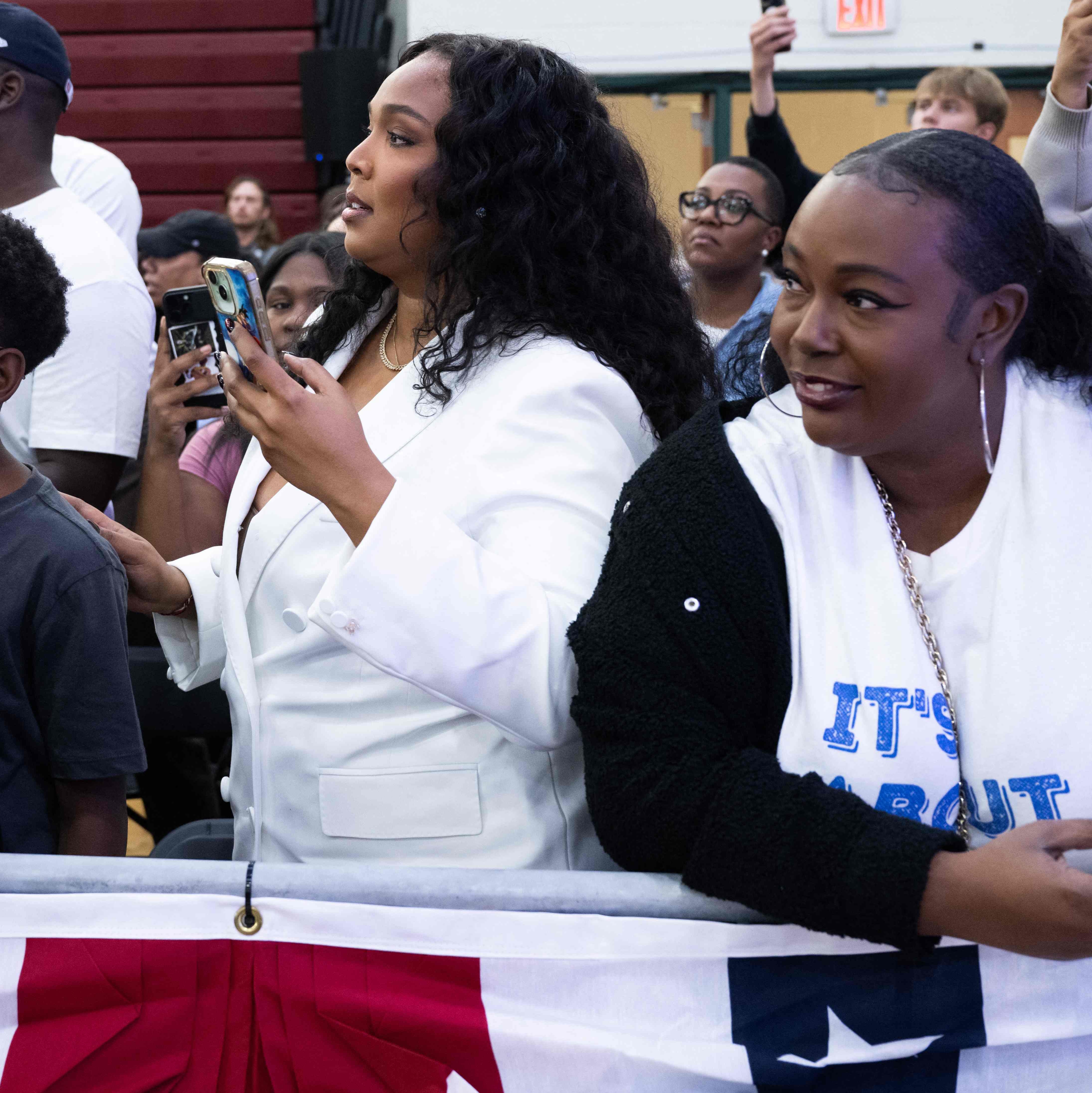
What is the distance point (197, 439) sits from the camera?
2.95 meters

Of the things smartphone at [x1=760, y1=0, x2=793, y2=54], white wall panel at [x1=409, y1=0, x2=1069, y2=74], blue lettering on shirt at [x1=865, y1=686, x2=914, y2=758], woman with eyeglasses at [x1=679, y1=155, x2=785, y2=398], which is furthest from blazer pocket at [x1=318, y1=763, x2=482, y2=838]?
white wall panel at [x1=409, y1=0, x2=1069, y2=74]

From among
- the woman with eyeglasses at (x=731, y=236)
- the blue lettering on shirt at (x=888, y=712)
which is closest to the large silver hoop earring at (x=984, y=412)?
the blue lettering on shirt at (x=888, y=712)

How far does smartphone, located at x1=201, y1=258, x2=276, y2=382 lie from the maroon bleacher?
7394 mm

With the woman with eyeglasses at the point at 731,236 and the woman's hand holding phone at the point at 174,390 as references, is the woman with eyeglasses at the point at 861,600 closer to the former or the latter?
the woman's hand holding phone at the point at 174,390

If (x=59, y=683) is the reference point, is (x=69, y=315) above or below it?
above

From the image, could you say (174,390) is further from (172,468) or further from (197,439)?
(197,439)

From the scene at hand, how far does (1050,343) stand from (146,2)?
8.89 metres

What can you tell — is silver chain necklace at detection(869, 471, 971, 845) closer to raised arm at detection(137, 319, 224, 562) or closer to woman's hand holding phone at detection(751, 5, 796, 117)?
raised arm at detection(137, 319, 224, 562)

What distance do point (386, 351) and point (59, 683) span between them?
61 centimetres

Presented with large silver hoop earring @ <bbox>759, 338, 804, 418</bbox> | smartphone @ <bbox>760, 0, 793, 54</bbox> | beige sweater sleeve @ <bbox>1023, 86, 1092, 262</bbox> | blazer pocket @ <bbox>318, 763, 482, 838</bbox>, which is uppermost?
smartphone @ <bbox>760, 0, 793, 54</bbox>

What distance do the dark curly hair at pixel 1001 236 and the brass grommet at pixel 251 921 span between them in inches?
33.9

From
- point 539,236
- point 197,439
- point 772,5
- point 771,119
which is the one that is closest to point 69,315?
point 197,439

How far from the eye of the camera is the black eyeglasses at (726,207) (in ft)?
12.3

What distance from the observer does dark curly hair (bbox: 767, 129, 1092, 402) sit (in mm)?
1280
